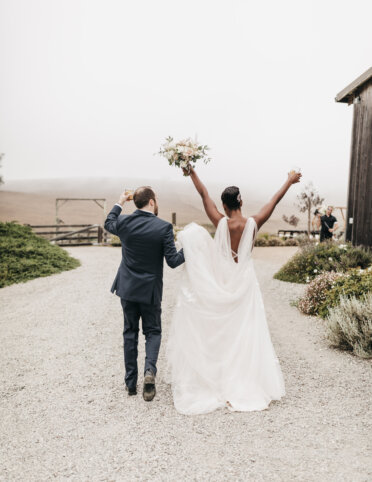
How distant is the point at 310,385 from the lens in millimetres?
4750

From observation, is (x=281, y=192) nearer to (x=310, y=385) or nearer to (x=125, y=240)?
(x=125, y=240)

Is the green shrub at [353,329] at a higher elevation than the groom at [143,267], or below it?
below

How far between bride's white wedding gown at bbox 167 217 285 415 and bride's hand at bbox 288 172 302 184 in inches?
28.2

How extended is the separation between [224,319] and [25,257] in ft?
36.8

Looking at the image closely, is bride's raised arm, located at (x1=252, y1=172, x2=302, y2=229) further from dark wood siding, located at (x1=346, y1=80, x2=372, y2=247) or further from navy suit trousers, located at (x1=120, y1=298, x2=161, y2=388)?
dark wood siding, located at (x1=346, y1=80, x2=372, y2=247)

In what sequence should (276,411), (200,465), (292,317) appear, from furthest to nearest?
(292,317), (276,411), (200,465)

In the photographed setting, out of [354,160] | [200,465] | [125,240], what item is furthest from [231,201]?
[354,160]

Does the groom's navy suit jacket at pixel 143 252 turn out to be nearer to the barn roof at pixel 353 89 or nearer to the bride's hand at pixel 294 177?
the bride's hand at pixel 294 177

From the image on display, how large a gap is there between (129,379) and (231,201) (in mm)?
2272

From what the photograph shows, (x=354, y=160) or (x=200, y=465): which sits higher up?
(x=354, y=160)

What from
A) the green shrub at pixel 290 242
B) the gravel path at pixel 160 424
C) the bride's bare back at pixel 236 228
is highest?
the bride's bare back at pixel 236 228

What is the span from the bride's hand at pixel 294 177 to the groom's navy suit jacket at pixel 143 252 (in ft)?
4.76

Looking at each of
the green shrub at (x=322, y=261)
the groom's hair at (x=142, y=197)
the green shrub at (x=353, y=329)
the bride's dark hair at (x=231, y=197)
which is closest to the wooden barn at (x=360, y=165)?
the green shrub at (x=322, y=261)

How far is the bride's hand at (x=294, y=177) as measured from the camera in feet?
14.5
